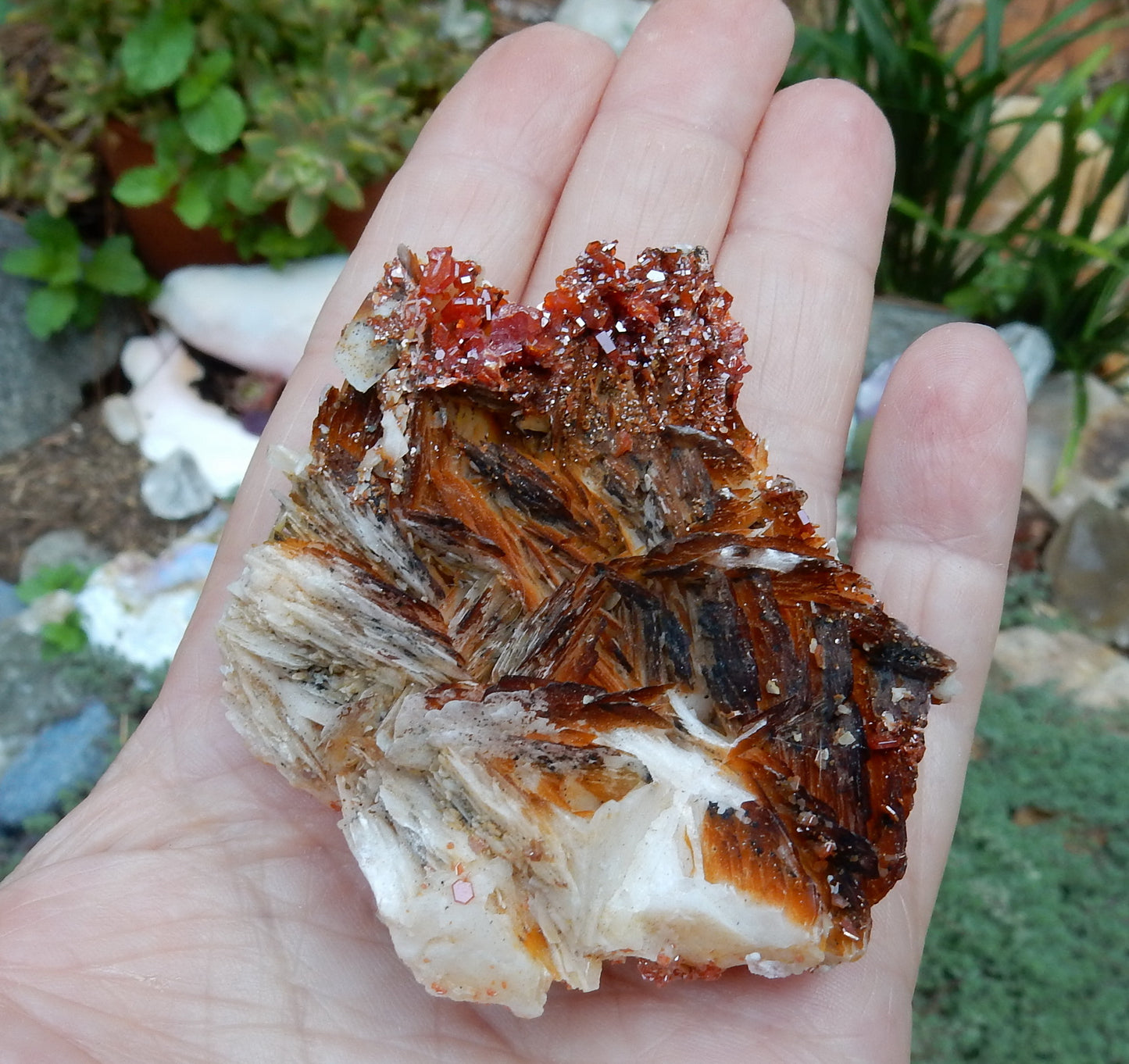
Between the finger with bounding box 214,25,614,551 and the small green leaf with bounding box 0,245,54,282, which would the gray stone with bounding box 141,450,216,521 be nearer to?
the small green leaf with bounding box 0,245,54,282

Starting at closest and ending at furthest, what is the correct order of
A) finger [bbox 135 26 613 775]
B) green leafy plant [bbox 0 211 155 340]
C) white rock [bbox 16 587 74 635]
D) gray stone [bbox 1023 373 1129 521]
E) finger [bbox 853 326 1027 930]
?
finger [bbox 853 326 1027 930] < finger [bbox 135 26 613 775] < white rock [bbox 16 587 74 635] < green leafy plant [bbox 0 211 155 340] < gray stone [bbox 1023 373 1129 521]

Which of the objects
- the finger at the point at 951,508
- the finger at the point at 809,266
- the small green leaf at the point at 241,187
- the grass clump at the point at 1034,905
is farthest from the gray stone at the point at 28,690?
the grass clump at the point at 1034,905

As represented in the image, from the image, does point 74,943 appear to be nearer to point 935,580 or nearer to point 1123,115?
point 935,580

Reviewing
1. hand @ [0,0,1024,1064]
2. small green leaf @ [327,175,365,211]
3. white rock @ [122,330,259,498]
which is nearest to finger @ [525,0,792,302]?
hand @ [0,0,1024,1064]

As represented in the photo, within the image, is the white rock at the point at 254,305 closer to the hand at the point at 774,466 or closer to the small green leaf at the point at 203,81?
the small green leaf at the point at 203,81

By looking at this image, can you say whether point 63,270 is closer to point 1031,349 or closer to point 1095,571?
point 1031,349

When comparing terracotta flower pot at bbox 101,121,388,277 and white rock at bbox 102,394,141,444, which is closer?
terracotta flower pot at bbox 101,121,388,277

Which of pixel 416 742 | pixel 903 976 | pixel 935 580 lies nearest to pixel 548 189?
pixel 935 580
